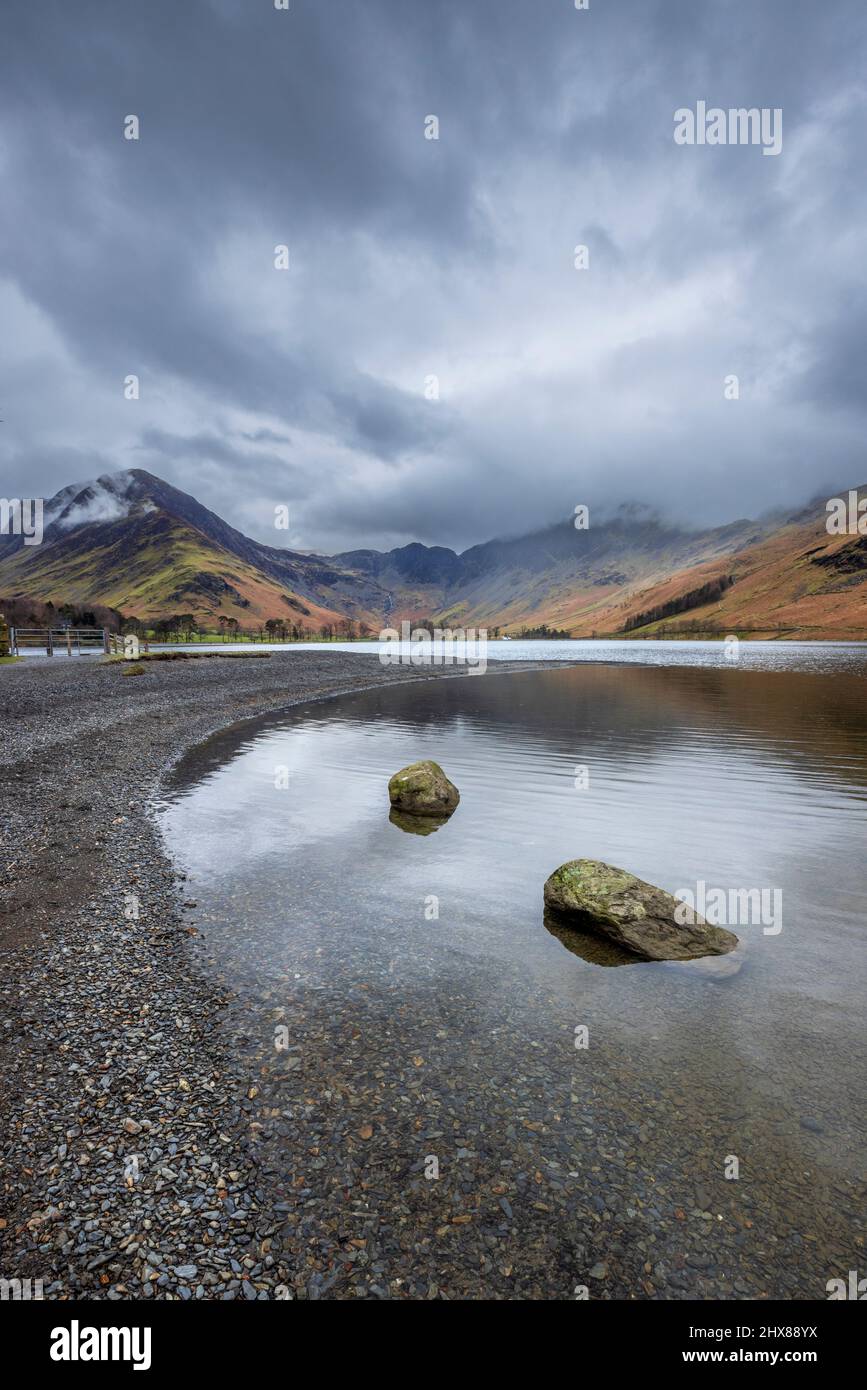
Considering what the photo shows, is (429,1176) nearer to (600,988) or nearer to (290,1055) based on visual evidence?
(290,1055)

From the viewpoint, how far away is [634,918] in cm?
1198

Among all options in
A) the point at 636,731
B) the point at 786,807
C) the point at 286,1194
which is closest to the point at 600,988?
the point at 286,1194

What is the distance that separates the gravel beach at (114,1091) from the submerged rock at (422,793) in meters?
8.39

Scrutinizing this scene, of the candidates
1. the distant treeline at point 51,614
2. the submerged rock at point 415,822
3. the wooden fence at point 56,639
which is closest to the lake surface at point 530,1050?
the submerged rock at point 415,822

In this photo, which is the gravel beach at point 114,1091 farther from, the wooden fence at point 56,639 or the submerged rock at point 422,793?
the wooden fence at point 56,639

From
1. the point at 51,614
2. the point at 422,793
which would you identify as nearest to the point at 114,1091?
the point at 422,793

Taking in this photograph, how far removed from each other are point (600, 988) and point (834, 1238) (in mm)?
4822

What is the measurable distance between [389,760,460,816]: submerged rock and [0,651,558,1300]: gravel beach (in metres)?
8.39

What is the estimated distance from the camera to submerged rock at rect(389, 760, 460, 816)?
71.1ft

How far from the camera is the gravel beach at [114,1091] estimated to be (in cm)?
534

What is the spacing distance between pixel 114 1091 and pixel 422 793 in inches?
584

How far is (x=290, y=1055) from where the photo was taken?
8.41m

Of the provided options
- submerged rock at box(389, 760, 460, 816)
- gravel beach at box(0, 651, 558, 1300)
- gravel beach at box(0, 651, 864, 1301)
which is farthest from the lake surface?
submerged rock at box(389, 760, 460, 816)
